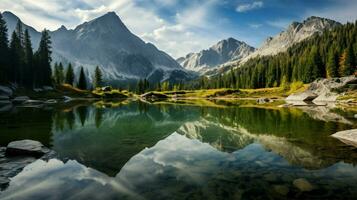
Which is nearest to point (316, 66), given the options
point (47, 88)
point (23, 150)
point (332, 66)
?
point (332, 66)

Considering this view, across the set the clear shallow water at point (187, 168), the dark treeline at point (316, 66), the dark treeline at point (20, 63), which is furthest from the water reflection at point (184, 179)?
the dark treeline at point (316, 66)

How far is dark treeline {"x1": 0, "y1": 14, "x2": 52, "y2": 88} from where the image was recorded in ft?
305

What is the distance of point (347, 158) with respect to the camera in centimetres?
1911

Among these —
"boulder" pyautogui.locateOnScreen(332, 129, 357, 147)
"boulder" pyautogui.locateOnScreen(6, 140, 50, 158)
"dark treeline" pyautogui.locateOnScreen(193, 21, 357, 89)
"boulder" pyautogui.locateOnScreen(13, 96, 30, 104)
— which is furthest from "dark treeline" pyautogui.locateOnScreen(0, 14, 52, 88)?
"dark treeline" pyautogui.locateOnScreen(193, 21, 357, 89)

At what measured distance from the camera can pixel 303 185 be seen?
13.8 m

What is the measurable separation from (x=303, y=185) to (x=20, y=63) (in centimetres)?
10650

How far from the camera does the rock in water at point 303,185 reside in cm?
1325

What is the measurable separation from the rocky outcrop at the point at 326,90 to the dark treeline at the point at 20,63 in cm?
10276

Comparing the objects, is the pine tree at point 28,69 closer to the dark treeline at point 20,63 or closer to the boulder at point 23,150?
the dark treeline at point 20,63

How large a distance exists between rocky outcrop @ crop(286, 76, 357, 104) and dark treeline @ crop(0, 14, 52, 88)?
103 metres

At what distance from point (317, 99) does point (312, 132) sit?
3159 inches

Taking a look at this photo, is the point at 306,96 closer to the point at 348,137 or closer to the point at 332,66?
the point at 332,66

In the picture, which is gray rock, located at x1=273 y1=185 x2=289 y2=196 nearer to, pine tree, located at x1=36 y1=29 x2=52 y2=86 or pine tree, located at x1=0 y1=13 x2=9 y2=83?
pine tree, located at x1=0 y1=13 x2=9 y2=83

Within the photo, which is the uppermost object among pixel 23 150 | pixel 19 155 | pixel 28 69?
pixel 28 69
